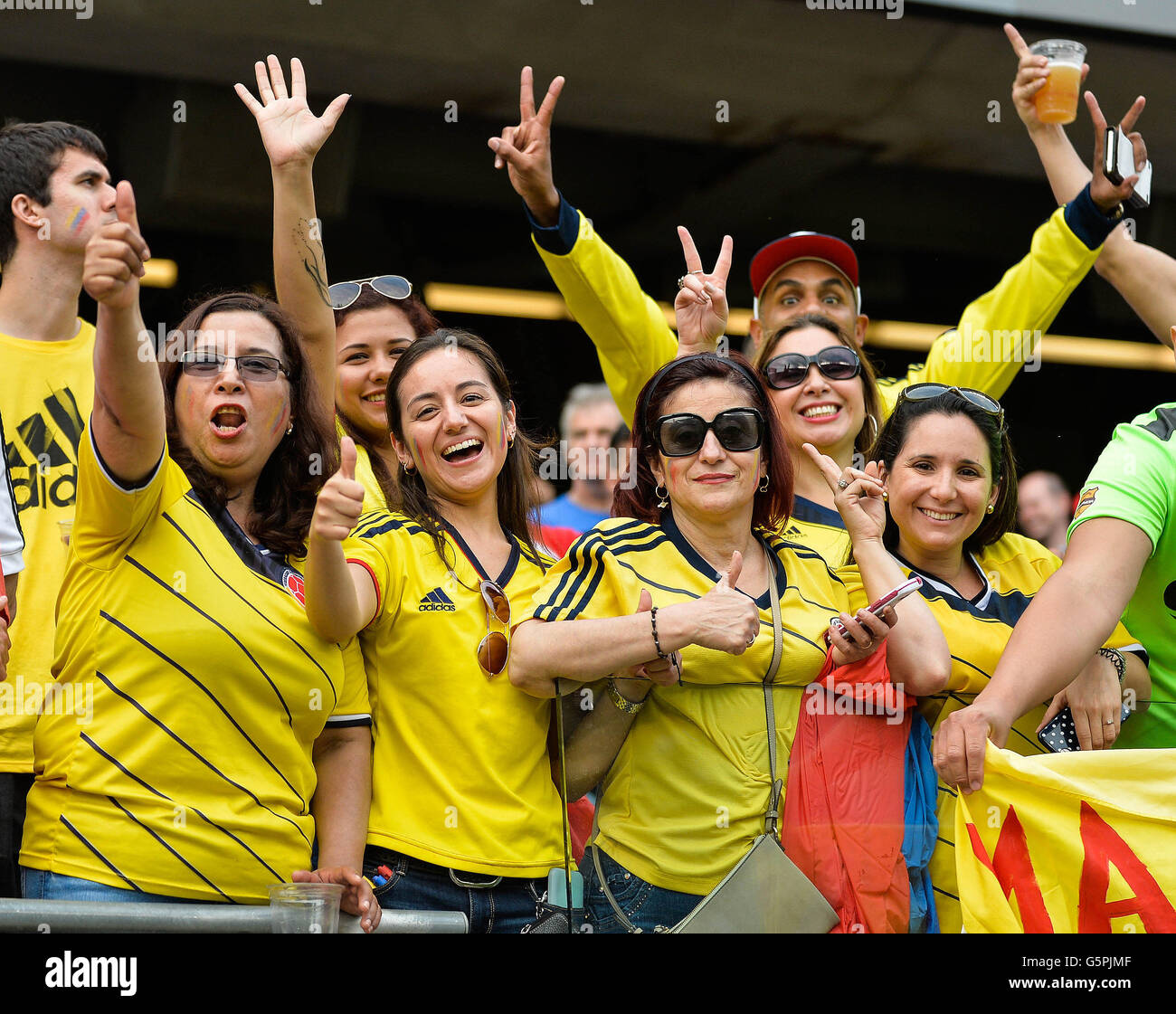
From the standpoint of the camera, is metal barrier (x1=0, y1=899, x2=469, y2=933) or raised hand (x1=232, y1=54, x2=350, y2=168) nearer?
metal barrier (x1=0, y1=899, x2=469, y2=933)

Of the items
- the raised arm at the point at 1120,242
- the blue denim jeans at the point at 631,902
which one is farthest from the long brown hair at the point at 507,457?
the raised arm at the point at 1120,242

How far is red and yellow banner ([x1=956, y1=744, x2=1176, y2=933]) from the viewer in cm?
266

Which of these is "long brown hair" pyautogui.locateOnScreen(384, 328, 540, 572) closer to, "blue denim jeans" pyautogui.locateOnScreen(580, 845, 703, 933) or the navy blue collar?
the navy blue collar

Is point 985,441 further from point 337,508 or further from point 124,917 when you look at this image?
point 124,917

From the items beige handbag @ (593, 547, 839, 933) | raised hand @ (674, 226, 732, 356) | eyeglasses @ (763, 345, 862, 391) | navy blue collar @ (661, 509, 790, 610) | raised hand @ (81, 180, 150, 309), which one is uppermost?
raised hand @ (674, 226, 732, 356)

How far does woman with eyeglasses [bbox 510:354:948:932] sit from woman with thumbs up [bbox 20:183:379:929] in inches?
17.5

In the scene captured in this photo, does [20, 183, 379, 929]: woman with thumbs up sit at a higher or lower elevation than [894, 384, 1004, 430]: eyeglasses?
lower

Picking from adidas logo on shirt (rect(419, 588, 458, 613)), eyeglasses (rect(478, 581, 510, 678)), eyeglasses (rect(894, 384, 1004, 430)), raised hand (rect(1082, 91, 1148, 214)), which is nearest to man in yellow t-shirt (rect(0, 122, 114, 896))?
adidas logo on shirt (rect(419, 588, 458, 613))

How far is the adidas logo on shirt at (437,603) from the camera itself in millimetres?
2871

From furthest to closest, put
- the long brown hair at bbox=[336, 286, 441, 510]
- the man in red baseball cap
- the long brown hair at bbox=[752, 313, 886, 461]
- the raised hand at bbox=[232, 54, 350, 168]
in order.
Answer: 1. the long brown hair at bbox=[752, 313, 886, 461]
2. the man in red baseball cap
3. the long brown hair at bbox=[336, 286, 441, 510]
4. the raised hand at bbox=[232, 54, 350, 168]

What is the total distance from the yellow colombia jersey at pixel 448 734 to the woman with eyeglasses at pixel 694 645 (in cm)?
11

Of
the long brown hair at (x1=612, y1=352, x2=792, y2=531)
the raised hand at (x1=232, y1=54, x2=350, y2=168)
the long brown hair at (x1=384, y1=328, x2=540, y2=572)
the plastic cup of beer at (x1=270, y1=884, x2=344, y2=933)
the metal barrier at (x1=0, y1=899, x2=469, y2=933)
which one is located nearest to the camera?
the metal barrier at (x1=0, y1=899, x2=469, y2=933)

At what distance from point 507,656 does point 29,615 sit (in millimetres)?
1111

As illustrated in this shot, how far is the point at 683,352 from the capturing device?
3582mm
